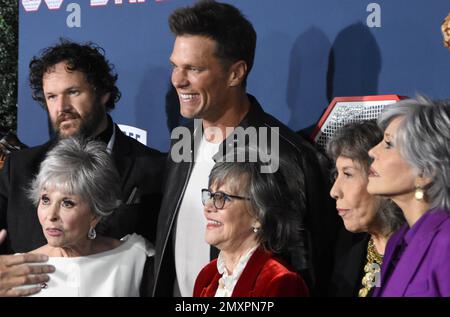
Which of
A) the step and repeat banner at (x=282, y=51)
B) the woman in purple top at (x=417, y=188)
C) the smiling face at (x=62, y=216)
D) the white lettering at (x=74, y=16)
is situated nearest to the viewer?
the woman in purple top at (x=417, y=188)

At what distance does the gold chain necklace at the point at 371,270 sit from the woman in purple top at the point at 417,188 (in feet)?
0.75

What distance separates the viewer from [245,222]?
10.5ft

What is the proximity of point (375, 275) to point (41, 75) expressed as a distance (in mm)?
1922

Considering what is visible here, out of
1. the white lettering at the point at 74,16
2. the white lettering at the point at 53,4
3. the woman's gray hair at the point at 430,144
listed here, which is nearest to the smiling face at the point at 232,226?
the woman's gray hair at the point at 430,144

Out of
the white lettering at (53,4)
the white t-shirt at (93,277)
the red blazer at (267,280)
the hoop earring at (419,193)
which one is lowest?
the white t-shirt at (93,277)

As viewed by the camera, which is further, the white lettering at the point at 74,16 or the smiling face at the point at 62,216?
the white lettering at the point at 74,16

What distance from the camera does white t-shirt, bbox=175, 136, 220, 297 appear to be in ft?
11.9

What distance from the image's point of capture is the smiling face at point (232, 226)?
319 centimetres

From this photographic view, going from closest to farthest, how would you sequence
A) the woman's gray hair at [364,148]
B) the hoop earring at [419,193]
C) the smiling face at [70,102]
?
1. the hoop earring at [419,193]
2. the woman's gray hair at [364,148]
3. the smiling face at [70,102]

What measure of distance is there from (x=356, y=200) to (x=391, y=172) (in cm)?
38

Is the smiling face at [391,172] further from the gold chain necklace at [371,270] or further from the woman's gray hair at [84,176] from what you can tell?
the woman's gray hair at [84,176]

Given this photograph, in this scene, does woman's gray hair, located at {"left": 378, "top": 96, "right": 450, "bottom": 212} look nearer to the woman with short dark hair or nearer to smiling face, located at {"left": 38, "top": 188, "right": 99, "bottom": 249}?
the woman with short dark hair

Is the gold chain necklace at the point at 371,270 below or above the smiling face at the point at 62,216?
below
